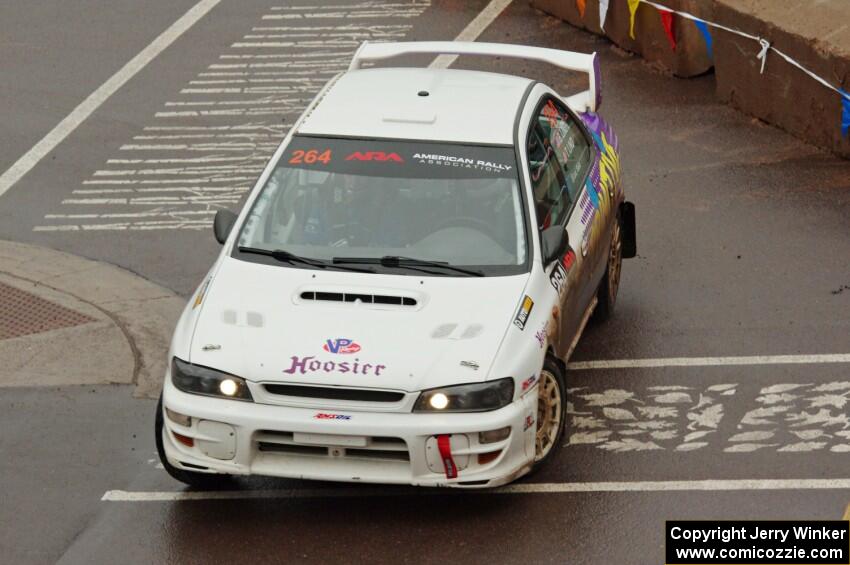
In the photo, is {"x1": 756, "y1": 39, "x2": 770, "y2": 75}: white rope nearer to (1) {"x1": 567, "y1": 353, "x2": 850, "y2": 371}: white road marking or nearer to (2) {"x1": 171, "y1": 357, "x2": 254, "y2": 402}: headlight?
(1) {"x1": 567, "y1": 353, "x2": 850, "y2": 371}: white road marking

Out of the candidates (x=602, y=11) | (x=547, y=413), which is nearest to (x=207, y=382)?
(x=547, y=413)

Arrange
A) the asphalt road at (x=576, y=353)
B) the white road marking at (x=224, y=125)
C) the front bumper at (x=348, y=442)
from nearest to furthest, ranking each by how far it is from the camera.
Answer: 1. the front bumper at (x=348, y=442)
2. the asphalt road at (x=576, y=353)
3. the white road marking at (x=224, y=125)

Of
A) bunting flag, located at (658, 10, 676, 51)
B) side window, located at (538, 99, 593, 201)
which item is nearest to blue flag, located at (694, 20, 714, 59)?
bunting flag, located at (658, 10, 676, 51)

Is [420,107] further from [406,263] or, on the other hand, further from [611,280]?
[611,280]

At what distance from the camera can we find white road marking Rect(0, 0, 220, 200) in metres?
14.3

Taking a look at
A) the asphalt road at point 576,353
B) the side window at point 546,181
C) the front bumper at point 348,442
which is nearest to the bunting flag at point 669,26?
the asphalt road at point 576,353

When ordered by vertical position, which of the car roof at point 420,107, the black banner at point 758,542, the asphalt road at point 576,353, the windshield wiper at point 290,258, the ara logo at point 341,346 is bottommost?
the asphalt road at point 576,353

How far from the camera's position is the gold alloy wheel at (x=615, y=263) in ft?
34.8

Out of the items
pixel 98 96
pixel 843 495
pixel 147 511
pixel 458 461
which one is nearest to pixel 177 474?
pixel 147 511

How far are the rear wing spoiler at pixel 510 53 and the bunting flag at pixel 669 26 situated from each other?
16.9 ft

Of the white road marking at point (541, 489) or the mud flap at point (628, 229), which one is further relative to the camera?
the mud flap at point (628, 229)

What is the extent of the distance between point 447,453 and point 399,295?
3.23ft

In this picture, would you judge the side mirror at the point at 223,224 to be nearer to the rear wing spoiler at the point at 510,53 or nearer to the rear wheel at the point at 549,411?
the rear wheel at the point at 549,411

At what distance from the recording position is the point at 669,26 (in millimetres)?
16062
